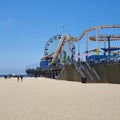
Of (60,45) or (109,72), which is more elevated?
(60,45)

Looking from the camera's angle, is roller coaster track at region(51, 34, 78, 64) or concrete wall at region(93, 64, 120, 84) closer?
concrete wall at region(93, 64, 120, 84)

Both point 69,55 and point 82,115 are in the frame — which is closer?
point 82,115

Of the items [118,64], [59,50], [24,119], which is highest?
[59,50]

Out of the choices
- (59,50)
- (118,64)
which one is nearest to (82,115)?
(118,64)

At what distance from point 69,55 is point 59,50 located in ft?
20.6

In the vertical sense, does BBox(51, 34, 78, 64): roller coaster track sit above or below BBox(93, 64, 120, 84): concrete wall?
above

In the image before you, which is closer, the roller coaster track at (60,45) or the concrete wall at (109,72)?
the concrete wall at (109,72)

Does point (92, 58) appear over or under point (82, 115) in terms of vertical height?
over

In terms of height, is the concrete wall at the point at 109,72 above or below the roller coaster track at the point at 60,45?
below

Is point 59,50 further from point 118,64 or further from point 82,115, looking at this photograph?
point 82,115

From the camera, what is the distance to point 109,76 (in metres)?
39.9

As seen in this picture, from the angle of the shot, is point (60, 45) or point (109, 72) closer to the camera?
point (109, 72)

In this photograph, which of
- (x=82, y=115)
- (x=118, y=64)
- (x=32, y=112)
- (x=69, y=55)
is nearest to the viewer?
(x=82, y=115)

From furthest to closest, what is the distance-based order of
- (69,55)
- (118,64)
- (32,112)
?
(69,55), (118,64), (32,112)
